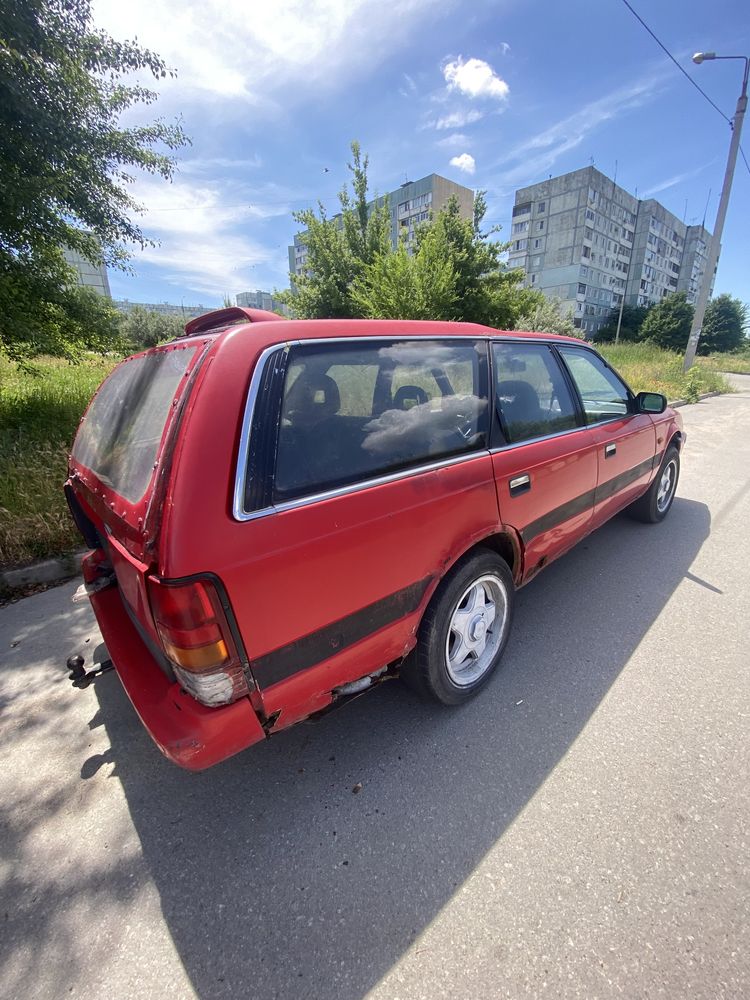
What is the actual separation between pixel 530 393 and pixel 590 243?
6717 cm

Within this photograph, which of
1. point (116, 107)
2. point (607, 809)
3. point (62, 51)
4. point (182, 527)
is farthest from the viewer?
point (116, 107)

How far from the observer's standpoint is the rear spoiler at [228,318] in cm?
173

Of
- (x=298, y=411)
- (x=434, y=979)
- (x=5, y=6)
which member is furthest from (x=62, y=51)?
(x=434, y=979)

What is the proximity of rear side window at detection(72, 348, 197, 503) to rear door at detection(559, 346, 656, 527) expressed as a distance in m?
2.54

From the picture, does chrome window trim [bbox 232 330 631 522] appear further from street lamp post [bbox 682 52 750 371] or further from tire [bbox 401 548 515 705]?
street lamp post [bbox 682 52 750 371]

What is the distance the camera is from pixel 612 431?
315 centimetres

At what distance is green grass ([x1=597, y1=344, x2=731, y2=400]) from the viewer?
1397cm

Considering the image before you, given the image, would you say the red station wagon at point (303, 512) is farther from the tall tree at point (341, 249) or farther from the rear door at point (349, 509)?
the tall tree at point (341, 249)

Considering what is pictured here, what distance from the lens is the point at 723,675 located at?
2406mm

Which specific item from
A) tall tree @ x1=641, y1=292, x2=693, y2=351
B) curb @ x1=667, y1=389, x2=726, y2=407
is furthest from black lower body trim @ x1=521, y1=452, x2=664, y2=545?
tall tree @ x1=641, y1=292, x2=693, y2=351

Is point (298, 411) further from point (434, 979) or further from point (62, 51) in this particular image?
point (62, 51)

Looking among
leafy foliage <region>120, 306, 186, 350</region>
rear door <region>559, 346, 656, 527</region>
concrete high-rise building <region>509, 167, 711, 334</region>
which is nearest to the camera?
rear door <region>559, 346, 656, 527</region>

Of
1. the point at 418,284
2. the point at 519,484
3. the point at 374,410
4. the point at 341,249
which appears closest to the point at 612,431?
the point at 519,484

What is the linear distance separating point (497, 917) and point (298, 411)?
1.79 m
